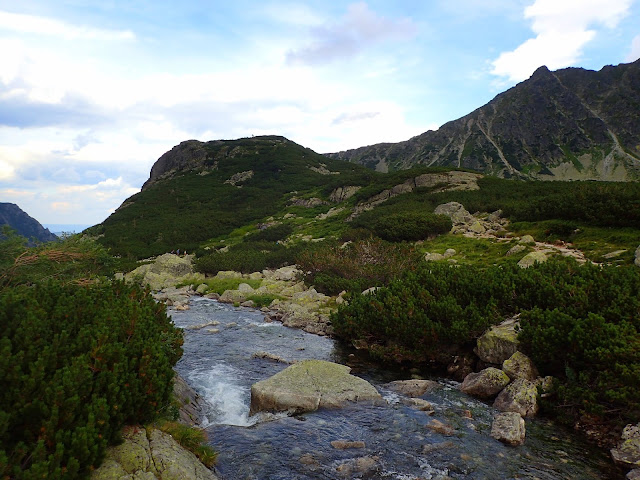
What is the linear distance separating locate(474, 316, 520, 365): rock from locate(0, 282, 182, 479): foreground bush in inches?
439

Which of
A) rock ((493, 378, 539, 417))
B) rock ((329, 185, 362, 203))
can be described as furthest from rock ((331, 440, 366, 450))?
rock ((329, 185, 362, 203))

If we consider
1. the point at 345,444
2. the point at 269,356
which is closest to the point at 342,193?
the point at 269,356

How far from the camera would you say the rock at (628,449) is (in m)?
8.40

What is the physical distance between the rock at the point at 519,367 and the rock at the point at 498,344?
0.48m

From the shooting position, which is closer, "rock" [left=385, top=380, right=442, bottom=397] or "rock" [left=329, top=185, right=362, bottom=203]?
"rock" [left=385, top=380, right=442, bottom=397]

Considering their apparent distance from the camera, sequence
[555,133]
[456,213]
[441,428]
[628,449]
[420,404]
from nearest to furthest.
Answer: [628,449] → [441,428] → [420,404] → [456,213] → [555,133]

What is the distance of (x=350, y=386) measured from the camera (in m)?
12.5

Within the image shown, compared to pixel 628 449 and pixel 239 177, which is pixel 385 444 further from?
pixel 239 177

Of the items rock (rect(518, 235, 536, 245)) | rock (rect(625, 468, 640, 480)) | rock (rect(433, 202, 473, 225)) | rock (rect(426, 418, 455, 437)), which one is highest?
rock (rect(433, 202, 473, 225))

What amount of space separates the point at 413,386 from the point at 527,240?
2049 cm

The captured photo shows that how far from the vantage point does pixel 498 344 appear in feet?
44.3

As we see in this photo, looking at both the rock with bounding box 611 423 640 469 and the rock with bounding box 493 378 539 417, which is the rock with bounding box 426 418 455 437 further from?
the rock with bounding box 611 423 640 469

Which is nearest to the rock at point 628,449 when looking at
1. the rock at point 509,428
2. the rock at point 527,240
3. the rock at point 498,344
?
the rock at point 509,428

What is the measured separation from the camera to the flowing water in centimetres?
824
